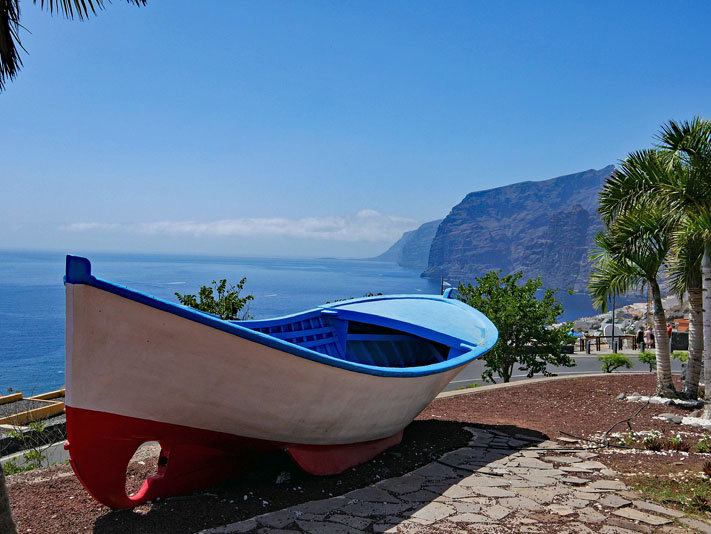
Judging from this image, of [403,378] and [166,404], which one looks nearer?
[166,404]

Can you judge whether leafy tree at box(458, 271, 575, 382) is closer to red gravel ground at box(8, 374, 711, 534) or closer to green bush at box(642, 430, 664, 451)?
red gravel ground at box(8, 374, 711, 534)

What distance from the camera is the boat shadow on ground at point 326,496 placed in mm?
4535

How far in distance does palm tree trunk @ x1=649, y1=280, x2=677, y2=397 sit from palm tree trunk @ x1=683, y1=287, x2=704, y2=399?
372 mm

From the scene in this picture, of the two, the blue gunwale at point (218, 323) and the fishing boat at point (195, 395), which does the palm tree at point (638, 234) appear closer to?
the blue gunwale at point (218, 323)

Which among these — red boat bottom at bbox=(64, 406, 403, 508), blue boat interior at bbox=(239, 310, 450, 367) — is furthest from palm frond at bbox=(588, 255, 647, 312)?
red boat bottom at bbox=(64, 406, 403, 508)

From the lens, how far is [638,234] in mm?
9820

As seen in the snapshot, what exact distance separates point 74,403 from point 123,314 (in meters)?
0.80

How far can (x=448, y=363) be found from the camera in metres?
6.62

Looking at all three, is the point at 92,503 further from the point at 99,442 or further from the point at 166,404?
the point at 166,404

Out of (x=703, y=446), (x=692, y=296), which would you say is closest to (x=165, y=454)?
(x=703, y=446)

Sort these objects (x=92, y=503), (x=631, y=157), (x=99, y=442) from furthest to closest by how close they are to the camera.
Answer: (x=631, y=157) < (x=92, y=503) < (x=99, y=442)

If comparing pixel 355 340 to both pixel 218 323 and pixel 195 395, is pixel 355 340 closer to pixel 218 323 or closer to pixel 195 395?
pixel 195 395

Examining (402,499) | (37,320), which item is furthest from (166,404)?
(37,320)

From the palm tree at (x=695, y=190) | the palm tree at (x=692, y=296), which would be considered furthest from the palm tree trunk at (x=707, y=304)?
the palm tree at (x=692, y=296)
